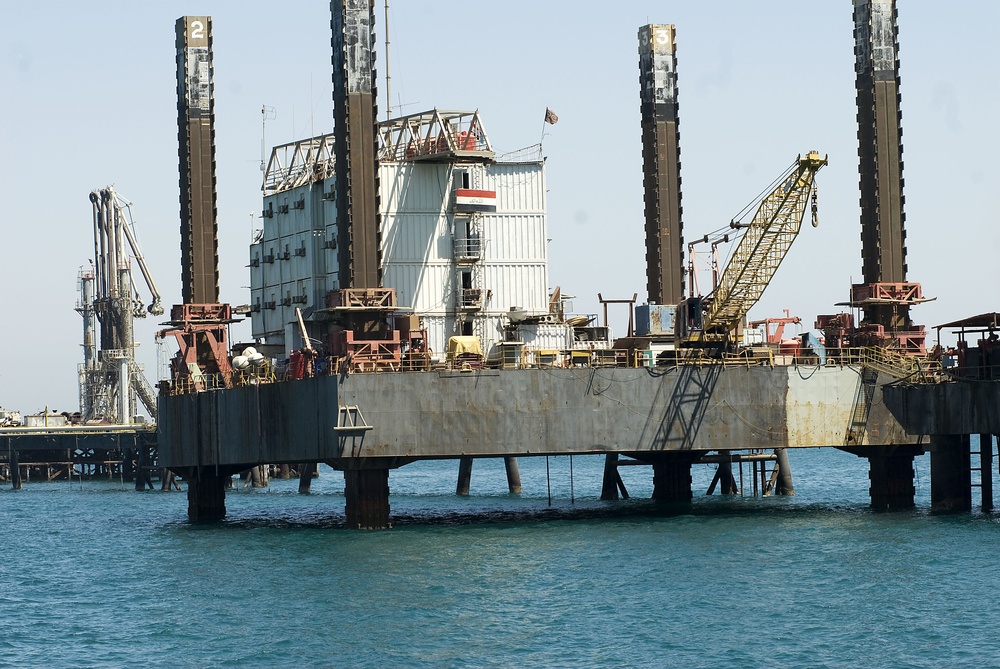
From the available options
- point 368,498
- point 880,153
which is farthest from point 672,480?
point 368,498

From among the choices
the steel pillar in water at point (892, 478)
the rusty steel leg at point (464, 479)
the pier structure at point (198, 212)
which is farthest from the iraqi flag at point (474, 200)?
the rusty steel leg at point (464, 479)

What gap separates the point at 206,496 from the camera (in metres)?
83.6

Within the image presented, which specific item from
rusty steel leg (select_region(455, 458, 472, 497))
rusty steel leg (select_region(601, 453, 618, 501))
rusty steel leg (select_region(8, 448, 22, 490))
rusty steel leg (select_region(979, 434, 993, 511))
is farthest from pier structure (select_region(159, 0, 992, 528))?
rusty steel leg (select_region(8, 448, 22, 490))

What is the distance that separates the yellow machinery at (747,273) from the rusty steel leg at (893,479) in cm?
881

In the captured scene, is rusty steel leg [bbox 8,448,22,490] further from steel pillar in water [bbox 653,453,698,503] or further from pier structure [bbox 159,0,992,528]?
steel pillar in water [bbox 653,453,698,503]

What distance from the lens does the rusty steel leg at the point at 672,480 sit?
3319 inches

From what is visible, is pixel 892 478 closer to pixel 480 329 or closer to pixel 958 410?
pixel 958 410

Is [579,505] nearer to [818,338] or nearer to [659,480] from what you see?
[659,480]

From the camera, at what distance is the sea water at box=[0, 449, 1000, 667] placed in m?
43.6

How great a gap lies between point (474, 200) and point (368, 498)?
1937 centimetres

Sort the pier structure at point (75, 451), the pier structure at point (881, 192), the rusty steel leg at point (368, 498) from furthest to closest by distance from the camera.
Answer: the pier structure at point (75, 451) < the pier structure at point (881, 192) < the rusty steel leg at point (368, 498)

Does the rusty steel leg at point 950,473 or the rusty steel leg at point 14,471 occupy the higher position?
the rusty steel leg at point 950,473

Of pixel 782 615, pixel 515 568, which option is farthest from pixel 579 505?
pixel 782 615

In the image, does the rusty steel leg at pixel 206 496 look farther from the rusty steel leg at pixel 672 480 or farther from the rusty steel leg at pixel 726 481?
the rusty steel leg at pixel 726 481
